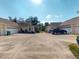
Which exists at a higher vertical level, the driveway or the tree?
the tree

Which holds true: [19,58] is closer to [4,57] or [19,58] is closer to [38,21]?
[4,57]

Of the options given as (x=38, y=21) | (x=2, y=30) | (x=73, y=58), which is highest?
(x=38, y=21)

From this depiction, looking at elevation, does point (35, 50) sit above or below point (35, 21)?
below

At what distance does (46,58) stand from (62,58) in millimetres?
1045

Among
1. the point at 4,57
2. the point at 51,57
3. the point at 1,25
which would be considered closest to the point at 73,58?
the point at 51,57

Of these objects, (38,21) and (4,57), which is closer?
(4,57)

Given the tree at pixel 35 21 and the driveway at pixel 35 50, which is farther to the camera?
the tree at pixel 35 21

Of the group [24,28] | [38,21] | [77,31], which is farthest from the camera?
[38,21]

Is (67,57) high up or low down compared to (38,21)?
down

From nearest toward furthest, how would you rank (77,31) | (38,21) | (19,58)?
(19,58) → (77,31) → (38,21)

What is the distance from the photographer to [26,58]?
9.45 metres

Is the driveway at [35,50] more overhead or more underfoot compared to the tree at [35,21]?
more underfoot

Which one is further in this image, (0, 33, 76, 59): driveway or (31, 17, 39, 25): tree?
(31, 17, 39, 25): tree

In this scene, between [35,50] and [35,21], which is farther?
[35,21]
